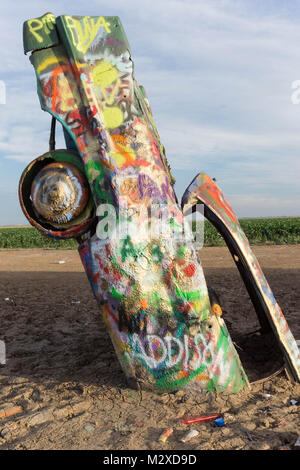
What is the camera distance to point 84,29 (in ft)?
9.84

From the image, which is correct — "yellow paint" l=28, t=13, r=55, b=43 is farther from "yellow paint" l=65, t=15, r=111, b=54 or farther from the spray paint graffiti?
"yellow paint" l=65, t=15, r=111, b=54

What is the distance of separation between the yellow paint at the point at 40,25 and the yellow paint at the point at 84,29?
0.48 ft

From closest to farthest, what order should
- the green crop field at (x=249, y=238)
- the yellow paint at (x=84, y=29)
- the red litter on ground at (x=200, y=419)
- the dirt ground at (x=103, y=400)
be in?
1. the dirt ground at (x=103, y=400)
2. the red litter on ground at (x=200, y=419)
3. the yellow paint at (x=84, y=29)
4. the green crop field at (x=249, y=238)

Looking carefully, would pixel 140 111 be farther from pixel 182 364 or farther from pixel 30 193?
pixel 182 364

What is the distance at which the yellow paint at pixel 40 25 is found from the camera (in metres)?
3.02

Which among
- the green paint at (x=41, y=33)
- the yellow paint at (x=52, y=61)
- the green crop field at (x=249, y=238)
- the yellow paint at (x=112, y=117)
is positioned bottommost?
the green crop field at (x=249, y=238)

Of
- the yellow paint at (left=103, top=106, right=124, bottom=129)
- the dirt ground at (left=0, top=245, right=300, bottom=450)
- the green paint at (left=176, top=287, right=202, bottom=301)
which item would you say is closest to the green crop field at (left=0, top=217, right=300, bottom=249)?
the dirt ground at (left=0, top=245, right=300, bottom=450)

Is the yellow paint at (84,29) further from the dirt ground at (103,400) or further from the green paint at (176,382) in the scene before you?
the dirt ground at (103,400)

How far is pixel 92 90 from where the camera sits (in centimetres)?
298

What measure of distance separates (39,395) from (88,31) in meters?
2.79

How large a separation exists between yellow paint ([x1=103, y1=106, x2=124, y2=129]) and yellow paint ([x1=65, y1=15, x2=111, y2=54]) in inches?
17.4

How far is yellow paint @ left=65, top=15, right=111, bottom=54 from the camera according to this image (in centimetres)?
296

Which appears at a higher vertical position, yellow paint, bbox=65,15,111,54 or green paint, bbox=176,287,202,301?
yellow paint, bbox=65,15,111,54

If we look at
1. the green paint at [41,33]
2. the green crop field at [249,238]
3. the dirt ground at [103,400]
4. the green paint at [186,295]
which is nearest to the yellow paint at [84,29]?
the green paint at [41,33]
